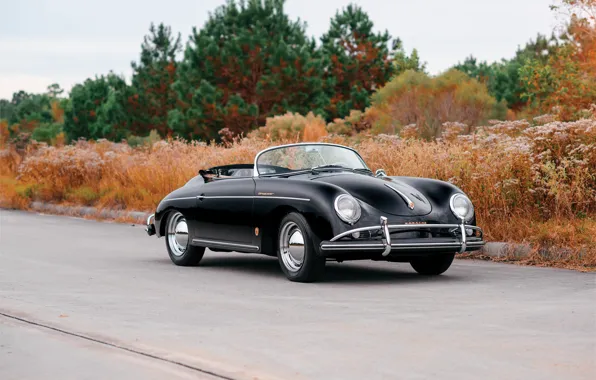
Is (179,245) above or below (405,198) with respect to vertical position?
below

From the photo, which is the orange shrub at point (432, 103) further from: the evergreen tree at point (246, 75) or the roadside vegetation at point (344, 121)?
the evergreen tree at point (246, 75)

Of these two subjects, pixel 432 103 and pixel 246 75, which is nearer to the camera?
pixel 432 103

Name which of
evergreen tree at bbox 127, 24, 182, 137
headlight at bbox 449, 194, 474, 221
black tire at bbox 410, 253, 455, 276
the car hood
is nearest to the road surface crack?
the car hood

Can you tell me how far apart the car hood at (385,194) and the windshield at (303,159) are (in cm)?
68

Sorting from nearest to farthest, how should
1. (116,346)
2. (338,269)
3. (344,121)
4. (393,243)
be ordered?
(116,346), (393,243), (338,269), (344,121)

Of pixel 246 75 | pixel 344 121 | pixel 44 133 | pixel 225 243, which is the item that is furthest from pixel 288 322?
pixel 44 133

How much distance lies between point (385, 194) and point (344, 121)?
129 ft

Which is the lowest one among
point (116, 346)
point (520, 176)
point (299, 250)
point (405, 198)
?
point (116, 346)

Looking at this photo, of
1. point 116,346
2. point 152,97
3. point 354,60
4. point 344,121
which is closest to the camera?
point 116,346

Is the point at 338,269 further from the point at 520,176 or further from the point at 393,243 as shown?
the point at 520,176

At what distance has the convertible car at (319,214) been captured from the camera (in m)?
10.1

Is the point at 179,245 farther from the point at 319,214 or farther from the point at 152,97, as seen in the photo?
the point at 152,97

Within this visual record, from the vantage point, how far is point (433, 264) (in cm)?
1133

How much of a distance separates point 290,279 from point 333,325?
2.88 m
